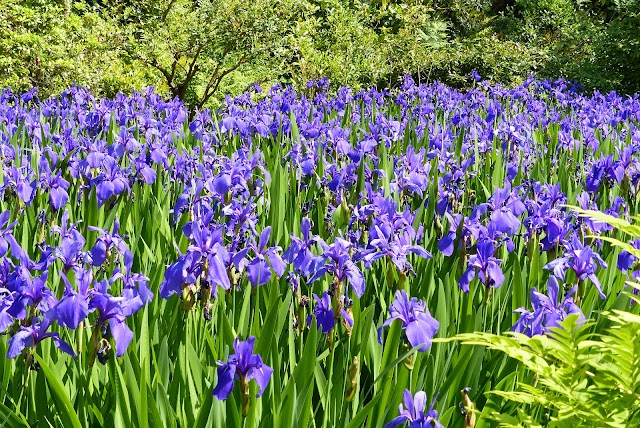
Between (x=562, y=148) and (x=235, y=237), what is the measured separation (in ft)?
8.87

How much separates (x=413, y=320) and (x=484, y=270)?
417 millimetres

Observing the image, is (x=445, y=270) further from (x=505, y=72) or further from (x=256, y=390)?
(x=505, y=72)

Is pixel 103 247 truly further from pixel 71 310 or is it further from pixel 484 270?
pixel 484 270

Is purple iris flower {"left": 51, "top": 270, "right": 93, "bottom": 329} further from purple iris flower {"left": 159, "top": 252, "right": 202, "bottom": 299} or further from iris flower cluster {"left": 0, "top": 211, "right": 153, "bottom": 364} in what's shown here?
purple iris flower {"left": 159, "top": 252, "right": 202, "bottom": 299}

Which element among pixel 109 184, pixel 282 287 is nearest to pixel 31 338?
pixel 282 287

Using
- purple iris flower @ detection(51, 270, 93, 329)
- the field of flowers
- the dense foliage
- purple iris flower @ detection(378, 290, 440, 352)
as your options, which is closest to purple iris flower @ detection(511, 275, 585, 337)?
the field of flowers

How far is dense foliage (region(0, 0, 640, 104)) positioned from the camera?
7.53m

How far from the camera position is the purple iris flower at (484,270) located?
70.9 inches

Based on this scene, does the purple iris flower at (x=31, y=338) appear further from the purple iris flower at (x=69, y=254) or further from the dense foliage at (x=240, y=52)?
the dense foliage at (x=240, y=52)

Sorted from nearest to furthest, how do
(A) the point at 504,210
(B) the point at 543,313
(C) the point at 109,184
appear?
(B) the point at 543,313, (A) the point at 504,210, (C) the point at 109,184

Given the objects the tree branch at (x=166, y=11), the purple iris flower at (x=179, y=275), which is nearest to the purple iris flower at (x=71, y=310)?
the purple iris flower at (x=179, y=275)

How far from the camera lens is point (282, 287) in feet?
6.77

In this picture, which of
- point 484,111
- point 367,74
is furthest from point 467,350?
point 367,74

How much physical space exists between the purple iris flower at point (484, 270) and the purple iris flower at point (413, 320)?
33 cm
